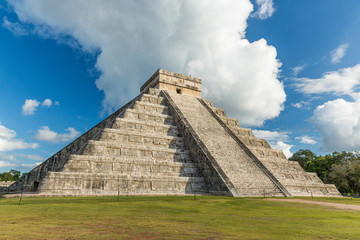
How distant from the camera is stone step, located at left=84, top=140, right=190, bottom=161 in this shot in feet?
47.4

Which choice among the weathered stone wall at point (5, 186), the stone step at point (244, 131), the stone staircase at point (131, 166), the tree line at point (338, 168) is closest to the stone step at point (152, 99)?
the stone staircase at point (131, 166)

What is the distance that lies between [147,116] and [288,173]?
12.6 meters

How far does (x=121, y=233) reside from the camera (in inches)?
173

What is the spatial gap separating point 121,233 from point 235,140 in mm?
16374

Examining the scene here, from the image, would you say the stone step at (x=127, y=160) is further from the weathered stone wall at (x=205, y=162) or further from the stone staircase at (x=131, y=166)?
the weathered stone wall at (x=205, y=162)

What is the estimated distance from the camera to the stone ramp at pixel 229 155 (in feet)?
46.8

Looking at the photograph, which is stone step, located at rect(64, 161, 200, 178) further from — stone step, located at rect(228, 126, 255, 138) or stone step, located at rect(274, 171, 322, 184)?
stone step, located at rect(228, 126, 255, 138)

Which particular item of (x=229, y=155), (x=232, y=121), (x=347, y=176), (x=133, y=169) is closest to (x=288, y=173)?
(x=229, y=155)

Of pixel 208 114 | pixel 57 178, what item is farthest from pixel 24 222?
pixel 208 114

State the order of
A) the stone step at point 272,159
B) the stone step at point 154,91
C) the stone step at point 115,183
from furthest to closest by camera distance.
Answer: the stone step at point 154,91 < the stone step at point 272,159 < the stone step at point 115,183

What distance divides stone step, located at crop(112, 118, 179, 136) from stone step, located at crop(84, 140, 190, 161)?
204 centimetres

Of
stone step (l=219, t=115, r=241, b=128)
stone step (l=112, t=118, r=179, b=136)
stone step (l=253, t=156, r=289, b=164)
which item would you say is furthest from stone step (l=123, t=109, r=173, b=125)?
stone step (l=253, t=156, r=289, b=164)

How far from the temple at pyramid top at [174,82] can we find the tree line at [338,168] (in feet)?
65.7

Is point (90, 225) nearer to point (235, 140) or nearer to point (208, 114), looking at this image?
point (235, 140)
